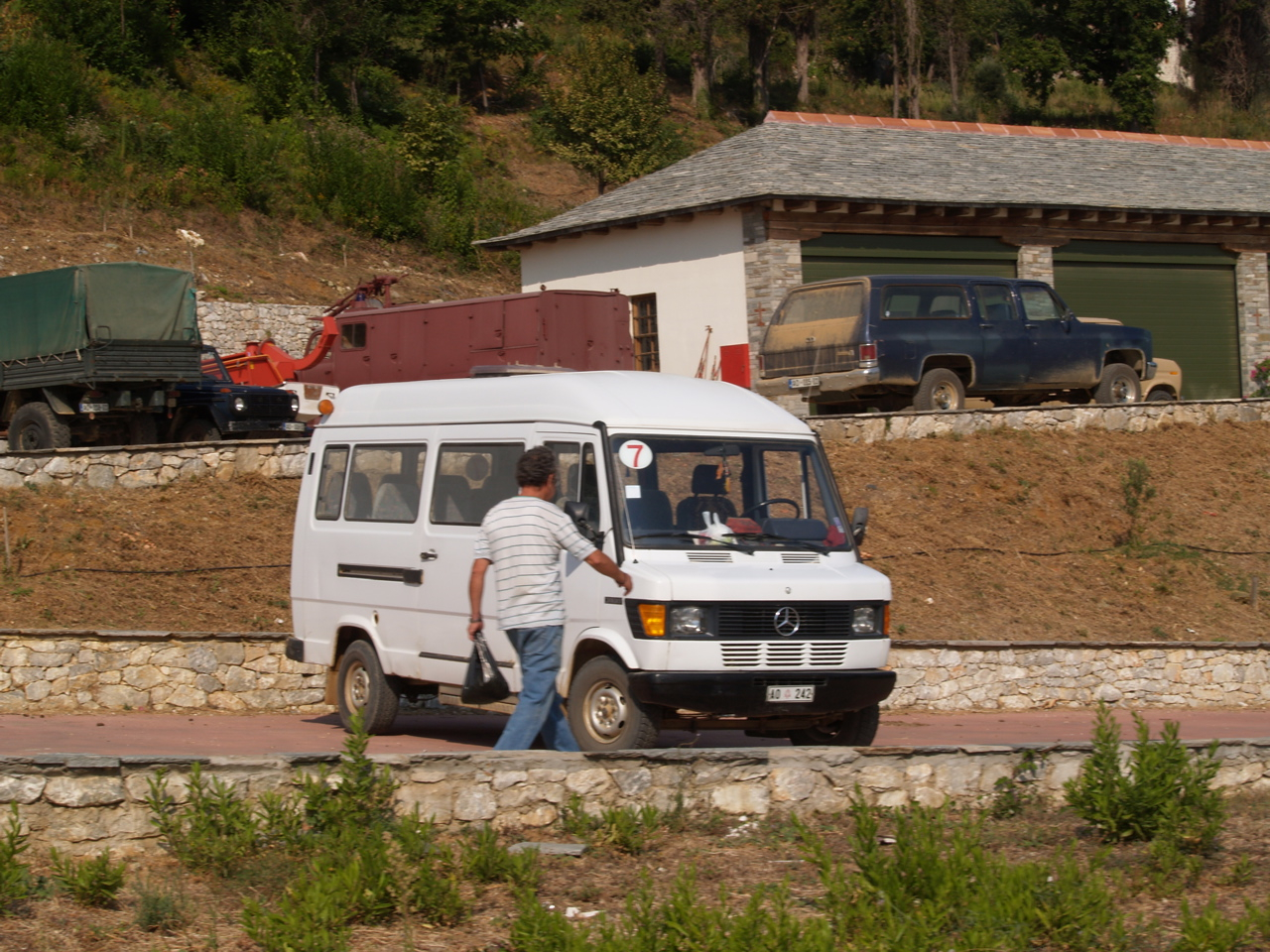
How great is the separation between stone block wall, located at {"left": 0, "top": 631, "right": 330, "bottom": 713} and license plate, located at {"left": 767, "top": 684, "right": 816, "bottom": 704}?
5.54 meters

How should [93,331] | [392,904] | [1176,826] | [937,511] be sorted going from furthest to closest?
[93,331]
[937,511]
[1176,826]
[392,904]

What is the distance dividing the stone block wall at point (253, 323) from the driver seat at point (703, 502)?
2628cm

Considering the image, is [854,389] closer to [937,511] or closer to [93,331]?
[937,511]

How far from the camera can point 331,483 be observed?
10984 millimetres

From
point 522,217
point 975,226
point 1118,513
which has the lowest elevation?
point 1118,513

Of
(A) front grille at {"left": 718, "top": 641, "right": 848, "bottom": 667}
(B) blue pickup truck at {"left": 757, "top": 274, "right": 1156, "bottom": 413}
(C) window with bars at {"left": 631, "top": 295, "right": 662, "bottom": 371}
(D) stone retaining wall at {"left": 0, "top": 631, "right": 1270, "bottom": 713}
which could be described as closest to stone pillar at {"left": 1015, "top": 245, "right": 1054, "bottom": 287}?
(B) blue pickup truck at {"left": 757, "top": 274, "right": 1156, "bottom": 413}

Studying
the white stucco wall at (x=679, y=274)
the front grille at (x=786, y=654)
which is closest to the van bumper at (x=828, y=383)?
the white stucco wall at (x=679, y=274)

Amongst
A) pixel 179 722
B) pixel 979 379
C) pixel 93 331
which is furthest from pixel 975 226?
pixel 179 722

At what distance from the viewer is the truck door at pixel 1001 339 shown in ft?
69.0

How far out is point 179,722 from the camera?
11633 millimetres

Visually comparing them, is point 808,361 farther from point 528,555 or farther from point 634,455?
point 528,555

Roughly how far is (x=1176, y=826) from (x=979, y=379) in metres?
15.0

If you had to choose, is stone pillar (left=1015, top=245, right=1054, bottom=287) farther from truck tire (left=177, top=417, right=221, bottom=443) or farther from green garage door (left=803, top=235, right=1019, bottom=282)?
truck tire (left=177, top=417, right=221, bottom=443)

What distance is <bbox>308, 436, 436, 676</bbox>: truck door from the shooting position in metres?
10.1
